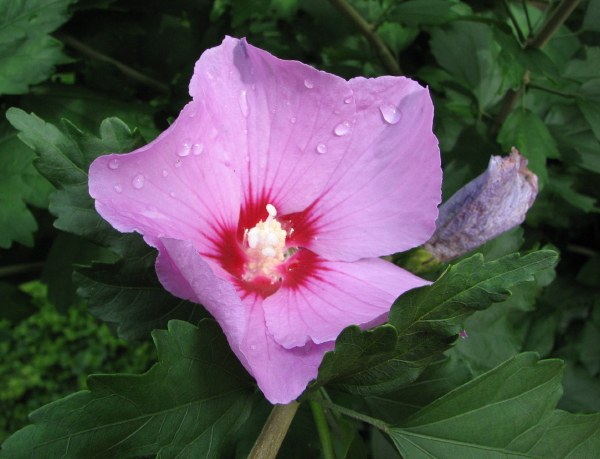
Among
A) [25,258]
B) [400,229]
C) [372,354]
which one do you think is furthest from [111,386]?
[25,258]

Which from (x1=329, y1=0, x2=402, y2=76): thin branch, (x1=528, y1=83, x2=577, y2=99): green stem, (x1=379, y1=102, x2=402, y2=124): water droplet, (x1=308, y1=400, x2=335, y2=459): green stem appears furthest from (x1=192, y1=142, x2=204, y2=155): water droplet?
(x1=528, y1=83, x2=577, y2=99): green stem

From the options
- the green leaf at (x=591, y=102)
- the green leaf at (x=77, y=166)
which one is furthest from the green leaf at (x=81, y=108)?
the green leaf at (x=591, y=102)

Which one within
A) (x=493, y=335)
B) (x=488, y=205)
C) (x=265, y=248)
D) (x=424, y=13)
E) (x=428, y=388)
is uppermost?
(x=424, y=13)

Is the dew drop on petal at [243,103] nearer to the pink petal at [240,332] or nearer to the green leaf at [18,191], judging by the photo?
the pink petal at [240,332]

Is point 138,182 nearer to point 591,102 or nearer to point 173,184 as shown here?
point 173,184

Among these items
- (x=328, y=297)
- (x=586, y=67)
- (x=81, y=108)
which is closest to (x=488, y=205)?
(x=328, y=297)

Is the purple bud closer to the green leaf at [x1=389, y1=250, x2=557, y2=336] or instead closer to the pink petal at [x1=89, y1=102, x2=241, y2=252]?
the green leaf at [x1=389, y1=250, x2=557, y2=336]

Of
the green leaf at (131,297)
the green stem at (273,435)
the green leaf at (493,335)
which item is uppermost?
the green leaf at (131,297)
